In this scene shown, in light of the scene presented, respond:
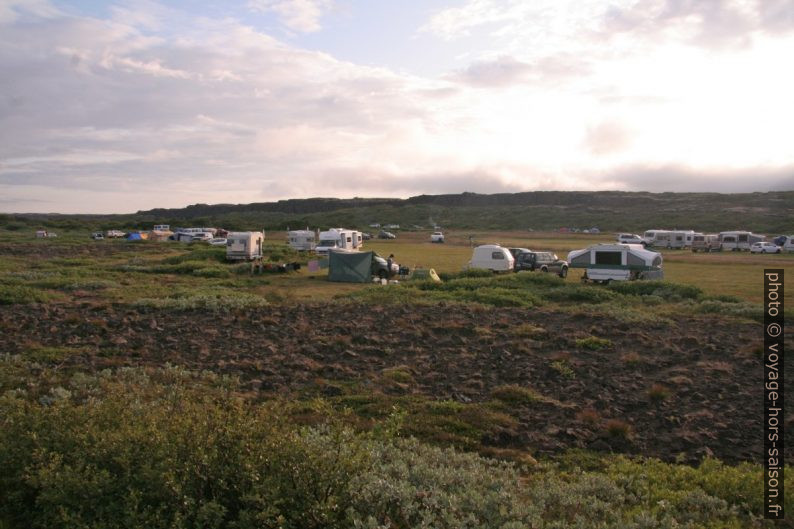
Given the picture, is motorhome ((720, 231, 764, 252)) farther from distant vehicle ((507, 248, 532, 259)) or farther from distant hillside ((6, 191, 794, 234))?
distant hillside ((6, 191, 794, 234))

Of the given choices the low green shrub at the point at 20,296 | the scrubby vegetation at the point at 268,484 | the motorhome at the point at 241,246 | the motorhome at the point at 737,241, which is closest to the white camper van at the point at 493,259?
the motorhome at the point at 241,246

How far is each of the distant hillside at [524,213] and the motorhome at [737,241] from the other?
32.5 meters

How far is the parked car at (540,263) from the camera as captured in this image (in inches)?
1283

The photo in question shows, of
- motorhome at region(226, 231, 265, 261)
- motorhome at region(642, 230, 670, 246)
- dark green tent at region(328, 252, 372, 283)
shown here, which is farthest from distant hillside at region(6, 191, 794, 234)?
dark green tent at region(328, 252, 372, 283)

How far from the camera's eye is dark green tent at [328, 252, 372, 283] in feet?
96.7

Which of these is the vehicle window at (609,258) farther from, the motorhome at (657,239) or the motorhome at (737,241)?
the motorhome at (737,241)

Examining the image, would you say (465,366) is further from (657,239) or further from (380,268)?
(657,239)

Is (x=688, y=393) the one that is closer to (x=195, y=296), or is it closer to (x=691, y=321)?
(x=691, y=321)

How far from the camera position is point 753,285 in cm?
2850

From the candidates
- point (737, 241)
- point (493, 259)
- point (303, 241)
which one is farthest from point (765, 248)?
point (303, 241)

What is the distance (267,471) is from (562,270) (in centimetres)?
2906

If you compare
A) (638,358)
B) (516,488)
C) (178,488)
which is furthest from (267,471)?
(638,358)

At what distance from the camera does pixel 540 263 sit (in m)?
33.5

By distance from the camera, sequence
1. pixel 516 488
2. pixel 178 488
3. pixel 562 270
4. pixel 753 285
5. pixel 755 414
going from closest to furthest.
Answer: pixel 178 488 → pixel 516 488 → pixel 755 414 → pixel 753 285 → pixel 562 270
